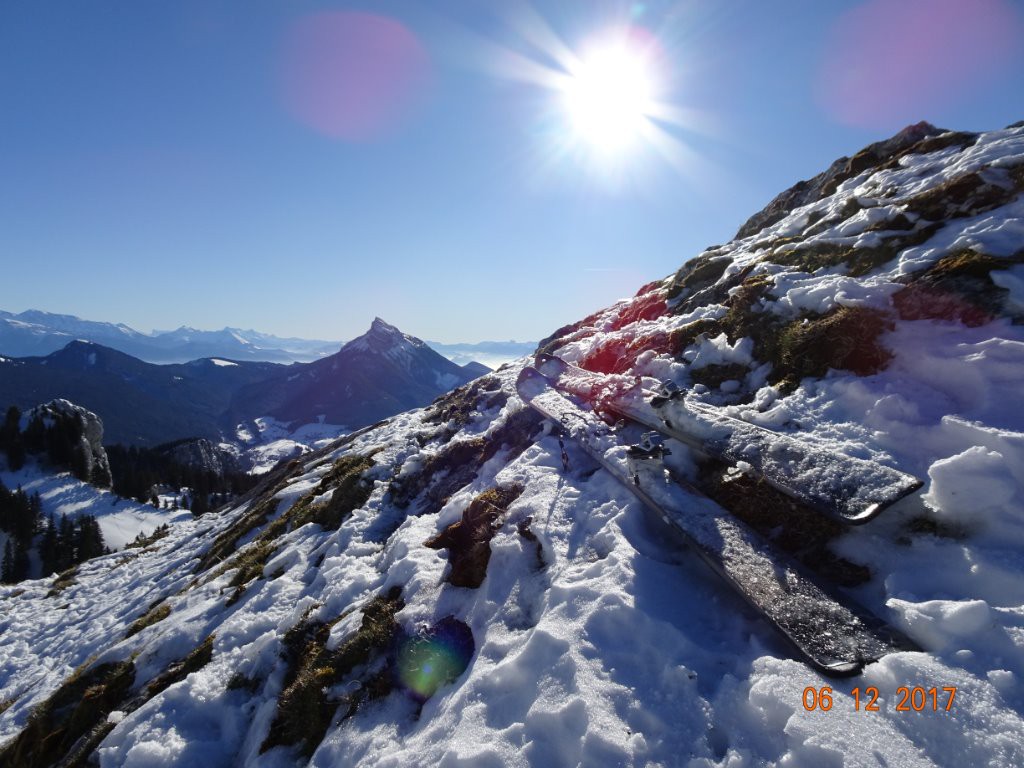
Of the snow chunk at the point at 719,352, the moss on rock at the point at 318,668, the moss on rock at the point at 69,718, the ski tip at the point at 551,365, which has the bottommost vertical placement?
the moss on rock at the point at 69,718

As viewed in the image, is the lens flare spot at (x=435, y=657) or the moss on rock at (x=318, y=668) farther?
the moss on rock at (x=318, y=668)

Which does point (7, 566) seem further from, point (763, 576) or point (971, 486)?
point (971, 486)

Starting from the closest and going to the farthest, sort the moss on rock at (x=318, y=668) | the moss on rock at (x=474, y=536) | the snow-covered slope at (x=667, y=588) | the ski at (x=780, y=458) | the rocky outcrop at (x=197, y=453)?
the snow-covered slope at (x=667, y=588) < the ski at (x=780, y=458) < the moss on rock at (x=318, y=668) < the moss on rock at (x=474, y=536) < the rocky outcrop at (x=197, y=453)

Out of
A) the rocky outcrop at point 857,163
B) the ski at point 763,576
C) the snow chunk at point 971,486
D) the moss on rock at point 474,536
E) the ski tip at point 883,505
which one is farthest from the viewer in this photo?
the rocky outcrop at point 857,163

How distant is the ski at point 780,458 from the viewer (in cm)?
590

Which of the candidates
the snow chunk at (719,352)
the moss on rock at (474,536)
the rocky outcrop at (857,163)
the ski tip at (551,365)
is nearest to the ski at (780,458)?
the snow chunk at (719,352)

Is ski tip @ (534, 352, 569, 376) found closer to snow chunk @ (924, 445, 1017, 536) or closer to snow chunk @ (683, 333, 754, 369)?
snow chunk @ (683, 333, 754, 369)

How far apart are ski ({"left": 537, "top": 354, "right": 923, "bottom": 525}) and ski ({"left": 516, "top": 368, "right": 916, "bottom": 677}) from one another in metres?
0.91

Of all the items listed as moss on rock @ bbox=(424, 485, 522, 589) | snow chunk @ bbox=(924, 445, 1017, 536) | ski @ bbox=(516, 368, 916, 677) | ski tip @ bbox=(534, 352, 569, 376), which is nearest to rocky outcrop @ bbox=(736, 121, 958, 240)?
ski tip @ bbox=(534, 352, 569, 376)

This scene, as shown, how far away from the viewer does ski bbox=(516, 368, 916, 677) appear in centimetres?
475

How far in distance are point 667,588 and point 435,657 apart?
385 centimetres

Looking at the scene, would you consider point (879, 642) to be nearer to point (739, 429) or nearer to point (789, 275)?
point (739, 429)

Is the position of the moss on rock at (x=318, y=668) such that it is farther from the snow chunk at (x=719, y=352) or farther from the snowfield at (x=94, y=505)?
the snowfield at (x=94, y=505)

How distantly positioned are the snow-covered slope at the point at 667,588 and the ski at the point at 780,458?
0.39 m
